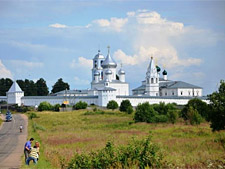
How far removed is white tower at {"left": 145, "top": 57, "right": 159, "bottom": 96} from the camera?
8781 centimetres

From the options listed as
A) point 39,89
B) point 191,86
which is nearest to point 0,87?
point 39,89

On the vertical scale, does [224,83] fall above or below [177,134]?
above

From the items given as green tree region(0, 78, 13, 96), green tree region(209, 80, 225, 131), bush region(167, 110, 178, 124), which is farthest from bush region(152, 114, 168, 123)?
green tree region(0, 78, 13, 96)

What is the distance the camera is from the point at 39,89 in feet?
355

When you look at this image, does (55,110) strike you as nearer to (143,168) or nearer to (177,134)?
(177,134)

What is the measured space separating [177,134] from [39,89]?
84.4 m

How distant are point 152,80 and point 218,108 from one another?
65080 mm

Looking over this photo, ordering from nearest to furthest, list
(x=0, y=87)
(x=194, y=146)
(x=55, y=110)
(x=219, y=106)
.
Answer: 1. (x=194, y=146)
2. (x=219, y=106)
3. (x=55, y=110)
4. (x=0, y=87)

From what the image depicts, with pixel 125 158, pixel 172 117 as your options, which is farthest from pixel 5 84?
pixel 125 158

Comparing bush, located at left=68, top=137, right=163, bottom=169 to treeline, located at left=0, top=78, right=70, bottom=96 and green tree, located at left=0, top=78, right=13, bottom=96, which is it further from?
green tree, located at left=0, top=78, right=13, bottom=96

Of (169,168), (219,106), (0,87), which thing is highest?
(0,87)

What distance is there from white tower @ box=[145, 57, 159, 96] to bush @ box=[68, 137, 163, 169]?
2891 inches

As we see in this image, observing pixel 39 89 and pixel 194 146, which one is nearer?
pixel 194 146

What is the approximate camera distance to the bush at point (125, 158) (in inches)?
534
